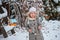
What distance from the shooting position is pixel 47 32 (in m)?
1.65

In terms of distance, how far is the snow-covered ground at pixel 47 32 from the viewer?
1635mm

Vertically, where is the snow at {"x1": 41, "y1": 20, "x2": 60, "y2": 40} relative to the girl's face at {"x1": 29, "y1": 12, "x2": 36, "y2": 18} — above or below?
below

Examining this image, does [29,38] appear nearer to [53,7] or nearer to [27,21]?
[27,21]

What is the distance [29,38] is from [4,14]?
9.9 inches

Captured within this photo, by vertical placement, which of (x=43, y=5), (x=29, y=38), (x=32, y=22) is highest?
(x=43, y=5)

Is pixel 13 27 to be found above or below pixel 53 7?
below

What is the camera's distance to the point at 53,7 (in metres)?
1.66

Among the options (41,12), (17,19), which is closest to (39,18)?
(41,12)

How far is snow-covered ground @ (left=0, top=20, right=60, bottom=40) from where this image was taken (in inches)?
64.4

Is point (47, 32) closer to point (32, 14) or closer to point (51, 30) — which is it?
point (51, 30)

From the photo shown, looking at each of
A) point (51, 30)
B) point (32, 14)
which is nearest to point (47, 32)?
point (51, 30)

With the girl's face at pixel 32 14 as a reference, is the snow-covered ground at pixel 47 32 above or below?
below

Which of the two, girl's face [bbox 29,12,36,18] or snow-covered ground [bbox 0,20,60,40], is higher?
girl's face [bbox 29,12,36,18]

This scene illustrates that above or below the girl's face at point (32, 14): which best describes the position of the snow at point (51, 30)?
below
